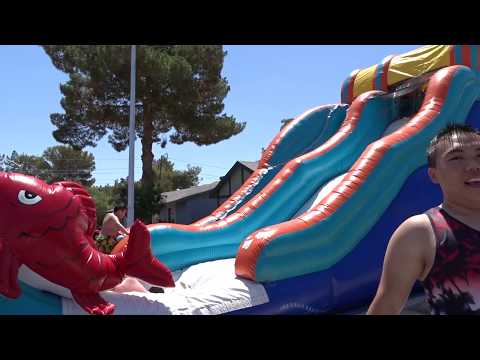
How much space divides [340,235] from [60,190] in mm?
2048

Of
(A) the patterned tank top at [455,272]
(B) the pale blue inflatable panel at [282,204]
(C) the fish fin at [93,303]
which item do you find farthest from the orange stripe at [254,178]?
(A) the patterned tank top at [455,272]

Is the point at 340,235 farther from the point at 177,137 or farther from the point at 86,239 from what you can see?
the point at 177,137

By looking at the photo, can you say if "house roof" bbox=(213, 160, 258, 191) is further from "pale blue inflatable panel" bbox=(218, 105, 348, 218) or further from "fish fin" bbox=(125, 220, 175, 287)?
"fish fin" bbox=(125, 220, 175, 287)

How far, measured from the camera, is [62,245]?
7.98 feet

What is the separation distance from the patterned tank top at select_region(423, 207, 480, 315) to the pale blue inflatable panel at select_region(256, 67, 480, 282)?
6.74 feet

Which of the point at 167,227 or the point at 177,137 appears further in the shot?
the point at 177,137

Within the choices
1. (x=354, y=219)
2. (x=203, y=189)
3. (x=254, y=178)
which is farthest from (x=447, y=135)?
(x=203, y=189)

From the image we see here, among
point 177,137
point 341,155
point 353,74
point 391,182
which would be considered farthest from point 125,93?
point 391,182

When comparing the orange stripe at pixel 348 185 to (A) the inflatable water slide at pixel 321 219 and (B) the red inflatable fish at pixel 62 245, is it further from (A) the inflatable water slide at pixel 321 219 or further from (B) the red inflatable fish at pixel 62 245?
(B) the red inflatable fish at pixel 62 245

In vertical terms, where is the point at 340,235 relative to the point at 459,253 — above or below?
below

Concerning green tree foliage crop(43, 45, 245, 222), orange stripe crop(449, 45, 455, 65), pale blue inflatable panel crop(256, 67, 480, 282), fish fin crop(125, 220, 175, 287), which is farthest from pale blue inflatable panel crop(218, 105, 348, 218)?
green tree foliage crop(43, 45, 245, 222)

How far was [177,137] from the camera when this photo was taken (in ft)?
55.1

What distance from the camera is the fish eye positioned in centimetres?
234
